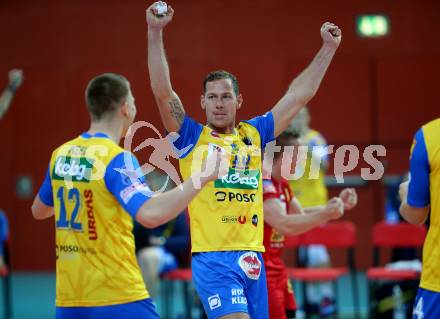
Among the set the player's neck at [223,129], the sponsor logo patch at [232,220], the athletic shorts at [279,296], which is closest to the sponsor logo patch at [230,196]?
the sponsor logo patch at [232,220]

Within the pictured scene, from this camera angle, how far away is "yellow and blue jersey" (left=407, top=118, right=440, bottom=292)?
13.6 ft

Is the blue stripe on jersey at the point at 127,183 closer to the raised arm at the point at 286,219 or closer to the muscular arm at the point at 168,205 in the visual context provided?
the muscular arm at the point at 168,205

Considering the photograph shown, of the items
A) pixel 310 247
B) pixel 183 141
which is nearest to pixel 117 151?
pixel 183 141

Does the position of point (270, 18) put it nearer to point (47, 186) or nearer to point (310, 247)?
point (310, 247)

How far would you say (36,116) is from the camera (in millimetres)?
14477

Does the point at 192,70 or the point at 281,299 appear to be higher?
the point at 192,70

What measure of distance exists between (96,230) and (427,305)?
1655mm

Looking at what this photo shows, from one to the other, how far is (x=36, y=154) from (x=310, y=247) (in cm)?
594

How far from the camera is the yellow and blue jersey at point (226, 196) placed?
209 inches

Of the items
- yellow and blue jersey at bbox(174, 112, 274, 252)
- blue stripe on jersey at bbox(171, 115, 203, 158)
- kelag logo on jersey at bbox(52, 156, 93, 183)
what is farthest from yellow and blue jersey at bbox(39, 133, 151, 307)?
blue stripe on jersey at bbox(171, 115, 203, 158)

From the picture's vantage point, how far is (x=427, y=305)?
4.12 m

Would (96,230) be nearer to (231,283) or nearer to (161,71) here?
(231,283)

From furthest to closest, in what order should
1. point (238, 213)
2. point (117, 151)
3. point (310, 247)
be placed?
point (310, 247) → point (238, 213) → point (117, 151)

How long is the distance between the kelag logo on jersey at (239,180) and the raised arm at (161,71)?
1.48 ft
